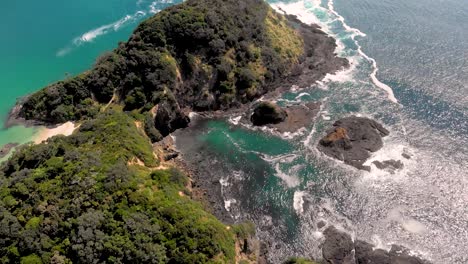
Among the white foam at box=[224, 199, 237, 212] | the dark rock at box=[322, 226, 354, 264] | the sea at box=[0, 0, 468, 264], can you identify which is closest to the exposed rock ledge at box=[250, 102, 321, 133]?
the sea at box=[0, 0, 468, 264]

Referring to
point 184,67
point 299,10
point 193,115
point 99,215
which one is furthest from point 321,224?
point 299,10

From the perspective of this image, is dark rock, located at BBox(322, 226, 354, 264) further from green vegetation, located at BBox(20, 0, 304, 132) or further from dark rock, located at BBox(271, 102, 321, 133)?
green vegetation, located at BBox(20, 0, 304, 132)

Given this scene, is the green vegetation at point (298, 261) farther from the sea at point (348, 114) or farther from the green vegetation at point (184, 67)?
the green vegetation at point (184, 67)

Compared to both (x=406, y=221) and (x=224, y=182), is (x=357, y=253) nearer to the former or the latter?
(x=406, y=221)

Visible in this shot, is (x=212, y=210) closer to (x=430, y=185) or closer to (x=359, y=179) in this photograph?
(x=359, y=179)

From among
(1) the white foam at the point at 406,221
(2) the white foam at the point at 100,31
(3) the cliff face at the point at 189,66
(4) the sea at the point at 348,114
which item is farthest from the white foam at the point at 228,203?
(2) the white foam at the point at 100,31

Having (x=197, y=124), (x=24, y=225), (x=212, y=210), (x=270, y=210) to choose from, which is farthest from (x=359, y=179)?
(x=24, y=225)
